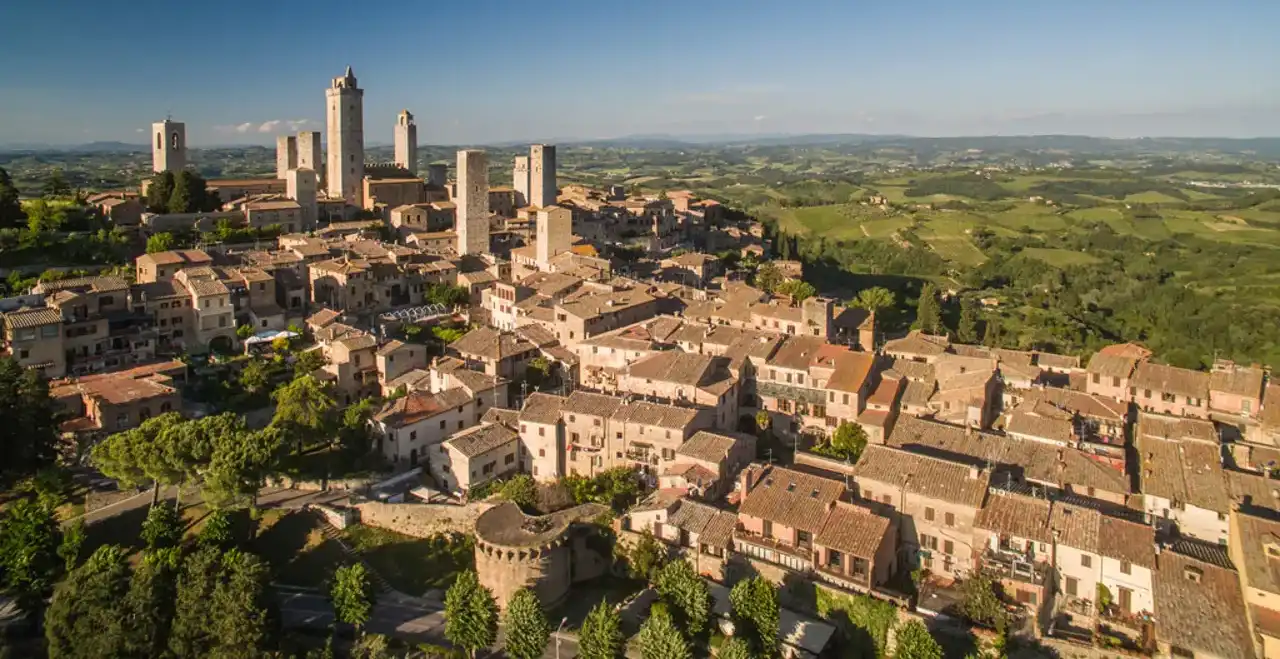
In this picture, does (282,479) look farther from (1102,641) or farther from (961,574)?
(1102,641)

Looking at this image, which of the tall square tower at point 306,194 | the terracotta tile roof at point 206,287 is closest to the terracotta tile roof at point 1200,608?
the terracotta tile roof at point 206,287

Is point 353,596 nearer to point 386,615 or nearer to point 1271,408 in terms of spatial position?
point 386,615

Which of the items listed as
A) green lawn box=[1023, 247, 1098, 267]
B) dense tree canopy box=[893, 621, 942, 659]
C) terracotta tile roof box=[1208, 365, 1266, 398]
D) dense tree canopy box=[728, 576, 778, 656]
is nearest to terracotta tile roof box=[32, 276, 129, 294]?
dense tree canopy box=[728, 576, 778, 656]

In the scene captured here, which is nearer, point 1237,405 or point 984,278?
point 1237,405

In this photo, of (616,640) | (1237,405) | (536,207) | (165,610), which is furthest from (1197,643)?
(536,207)

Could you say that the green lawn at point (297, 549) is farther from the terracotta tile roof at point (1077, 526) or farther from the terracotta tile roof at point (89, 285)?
the terracotta tile roof at point (1077, 526)

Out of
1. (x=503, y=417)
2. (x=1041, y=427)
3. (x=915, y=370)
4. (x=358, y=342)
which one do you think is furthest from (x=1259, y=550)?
(x=358, y=342)
